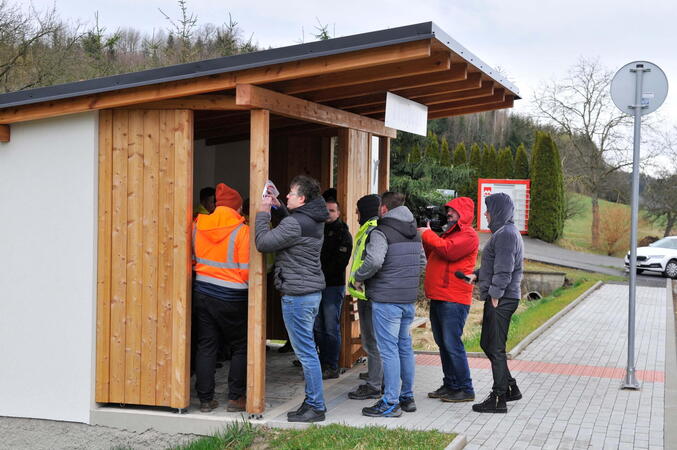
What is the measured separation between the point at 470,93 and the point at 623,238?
34.0 m

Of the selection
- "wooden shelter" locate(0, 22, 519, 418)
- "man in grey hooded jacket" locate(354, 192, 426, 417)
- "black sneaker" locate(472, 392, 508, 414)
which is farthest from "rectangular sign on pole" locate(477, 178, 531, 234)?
"man in grey hooded jacket" locate(354, 192, 426, 417)

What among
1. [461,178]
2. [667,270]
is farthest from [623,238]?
[461,178]

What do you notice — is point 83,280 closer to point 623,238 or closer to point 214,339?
point 214,339

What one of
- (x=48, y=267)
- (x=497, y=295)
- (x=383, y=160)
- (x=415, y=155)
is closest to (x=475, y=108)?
(x=383, y=160)

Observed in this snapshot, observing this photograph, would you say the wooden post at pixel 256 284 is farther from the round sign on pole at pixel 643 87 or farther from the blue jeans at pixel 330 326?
the round sign on pole at pixel 643 87

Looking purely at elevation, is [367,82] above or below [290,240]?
above

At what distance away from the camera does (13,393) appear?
23.9ft

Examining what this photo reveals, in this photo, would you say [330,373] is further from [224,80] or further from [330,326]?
[224,80]

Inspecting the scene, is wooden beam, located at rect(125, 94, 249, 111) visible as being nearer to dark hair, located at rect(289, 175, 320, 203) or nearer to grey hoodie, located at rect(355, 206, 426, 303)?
dark hair, located at rect(289, 175, 320, 203)

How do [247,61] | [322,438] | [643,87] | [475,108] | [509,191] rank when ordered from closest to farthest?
[322,438] < [247,61] < [643,87] < [475,108] < [509,191]

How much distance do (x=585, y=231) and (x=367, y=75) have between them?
155ft

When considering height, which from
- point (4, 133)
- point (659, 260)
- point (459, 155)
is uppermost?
point (459, 155)

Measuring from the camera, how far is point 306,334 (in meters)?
6.24

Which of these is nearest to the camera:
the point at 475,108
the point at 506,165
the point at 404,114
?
the point at 404,114
